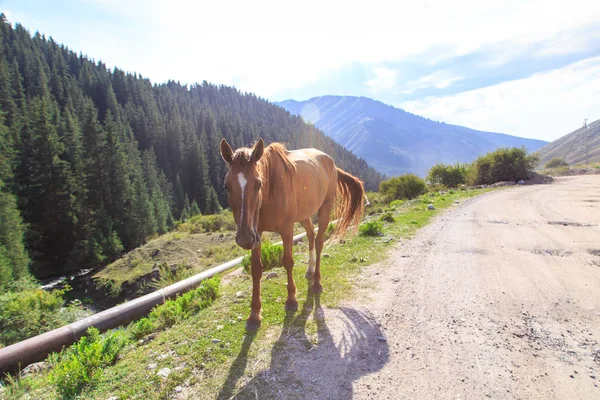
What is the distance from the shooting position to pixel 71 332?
14.6 feet

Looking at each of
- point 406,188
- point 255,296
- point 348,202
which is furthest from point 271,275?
point 406,188

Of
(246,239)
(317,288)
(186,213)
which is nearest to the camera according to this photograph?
(246,239)

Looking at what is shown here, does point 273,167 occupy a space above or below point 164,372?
above

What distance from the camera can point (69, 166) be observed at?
32188 mm

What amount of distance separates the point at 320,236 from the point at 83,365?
12.6 feet

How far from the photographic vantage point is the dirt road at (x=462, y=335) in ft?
8.58

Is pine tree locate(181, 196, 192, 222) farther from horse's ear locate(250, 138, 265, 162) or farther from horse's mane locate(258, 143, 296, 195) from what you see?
horse's ear locate(250, 138, 265, 162)

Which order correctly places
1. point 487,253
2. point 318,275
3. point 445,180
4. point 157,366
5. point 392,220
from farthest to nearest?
point 445,180, point 392,220, point 487,253, point 318,275, point 157,366

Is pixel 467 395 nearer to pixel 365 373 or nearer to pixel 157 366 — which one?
→ pixel 365 373

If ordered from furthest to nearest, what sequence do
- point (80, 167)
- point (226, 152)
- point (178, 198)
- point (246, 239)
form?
1. point (178, 198)
2. point (80, 167)
3. point (226, 152)
4. point (246, 239)

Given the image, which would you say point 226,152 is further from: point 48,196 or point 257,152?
point 48,196

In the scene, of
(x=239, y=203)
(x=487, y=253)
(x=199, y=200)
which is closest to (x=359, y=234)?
(x=487, y=253)

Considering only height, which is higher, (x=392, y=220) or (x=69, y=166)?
(x=69, y=166)

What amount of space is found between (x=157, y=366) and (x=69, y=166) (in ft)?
129
